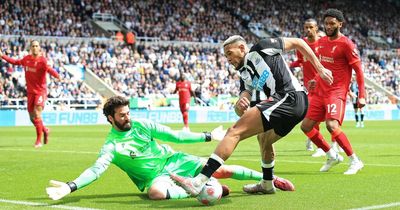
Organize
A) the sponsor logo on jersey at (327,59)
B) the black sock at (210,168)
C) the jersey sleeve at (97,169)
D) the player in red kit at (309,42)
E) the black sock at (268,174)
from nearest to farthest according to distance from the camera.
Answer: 1. the black sock at (210,168)
2. the jersey sleeve at (97,169)
3. the black sock at (268,174)
4. the sponsor logo on jersey at (327,59)
5. the player in red kit at (309,42)

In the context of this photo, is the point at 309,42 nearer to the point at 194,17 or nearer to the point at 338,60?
the point at 338,60

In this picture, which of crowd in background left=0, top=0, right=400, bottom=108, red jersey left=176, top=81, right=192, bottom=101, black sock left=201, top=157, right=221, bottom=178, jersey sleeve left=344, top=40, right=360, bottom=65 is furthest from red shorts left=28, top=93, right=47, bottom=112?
crowd in background left=0, top=0, right=400, bottom=108

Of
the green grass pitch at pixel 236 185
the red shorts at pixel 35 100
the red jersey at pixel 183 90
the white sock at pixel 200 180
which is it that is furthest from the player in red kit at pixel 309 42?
the red jersey at pixel 183 90

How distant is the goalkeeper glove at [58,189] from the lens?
669 cm

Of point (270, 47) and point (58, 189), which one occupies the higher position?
point (270, 47)

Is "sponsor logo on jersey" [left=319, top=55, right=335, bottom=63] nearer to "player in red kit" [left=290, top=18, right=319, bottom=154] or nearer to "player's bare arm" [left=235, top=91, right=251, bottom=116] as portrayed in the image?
"player in red kit" [left=290, top=18, right=319, bottom=154]

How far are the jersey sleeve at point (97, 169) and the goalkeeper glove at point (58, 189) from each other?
0.10m

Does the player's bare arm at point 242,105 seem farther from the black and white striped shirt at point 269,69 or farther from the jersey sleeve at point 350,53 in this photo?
the jersey sleeve at point 350,53

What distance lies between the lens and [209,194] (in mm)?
6953

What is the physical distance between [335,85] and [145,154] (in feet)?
13.9

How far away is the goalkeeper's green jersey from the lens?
7336 mm

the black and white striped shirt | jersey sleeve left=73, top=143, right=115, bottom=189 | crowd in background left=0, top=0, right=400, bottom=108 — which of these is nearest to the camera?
jersey sleeve left=73, top=143, right=115, bottom=189

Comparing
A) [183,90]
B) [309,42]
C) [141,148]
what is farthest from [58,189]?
[183,90]

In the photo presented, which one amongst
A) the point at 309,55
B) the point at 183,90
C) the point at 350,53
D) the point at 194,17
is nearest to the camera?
the point at 309,55
